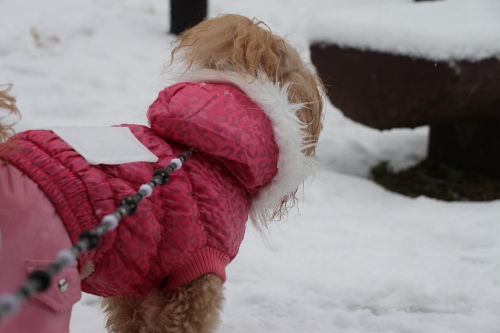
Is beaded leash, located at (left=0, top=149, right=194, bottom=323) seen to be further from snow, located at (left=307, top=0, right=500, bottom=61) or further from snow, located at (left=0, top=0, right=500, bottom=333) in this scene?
snow, located at (left=307, top=0, right=500, bottom=61)

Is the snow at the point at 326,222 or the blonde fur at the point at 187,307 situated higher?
the blonde fur at the point at 187,307

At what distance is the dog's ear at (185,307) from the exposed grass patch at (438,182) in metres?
2.71

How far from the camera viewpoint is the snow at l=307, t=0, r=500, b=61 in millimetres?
3582

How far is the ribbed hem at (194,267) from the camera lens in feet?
5.40

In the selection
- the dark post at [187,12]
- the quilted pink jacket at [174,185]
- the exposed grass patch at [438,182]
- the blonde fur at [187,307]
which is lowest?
the exposed grass patch at [438,182]

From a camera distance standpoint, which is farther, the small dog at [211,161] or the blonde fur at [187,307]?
the blonde fur at [187,307]

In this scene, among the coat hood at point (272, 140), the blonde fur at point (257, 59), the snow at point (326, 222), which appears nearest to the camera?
the coat hood at point (272, 140)

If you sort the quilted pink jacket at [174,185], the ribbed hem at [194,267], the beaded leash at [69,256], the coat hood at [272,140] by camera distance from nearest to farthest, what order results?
the beaded leash at [69,256] < the quilted pink jacket at [174,185] < the ribbed hem at [194,267] < the coat hood at [272,140]

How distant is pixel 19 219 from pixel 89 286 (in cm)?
46

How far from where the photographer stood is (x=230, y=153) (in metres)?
1.72

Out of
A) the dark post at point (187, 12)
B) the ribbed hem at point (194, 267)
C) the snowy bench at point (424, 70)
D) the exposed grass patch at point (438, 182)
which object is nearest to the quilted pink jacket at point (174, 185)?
the ribbed hem at point (194, 267)

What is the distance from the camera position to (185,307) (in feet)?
5.54

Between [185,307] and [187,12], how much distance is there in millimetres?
4547

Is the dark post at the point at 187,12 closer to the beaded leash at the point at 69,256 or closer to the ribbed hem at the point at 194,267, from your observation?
the ribbed hem at the point at 194,267
